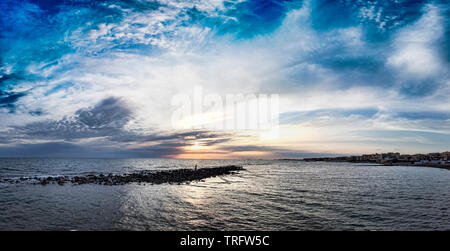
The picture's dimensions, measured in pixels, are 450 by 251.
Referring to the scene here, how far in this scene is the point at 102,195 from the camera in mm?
27922

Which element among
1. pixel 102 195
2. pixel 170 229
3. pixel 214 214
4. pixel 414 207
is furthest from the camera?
pixel 102 195

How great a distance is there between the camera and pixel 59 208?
68.7ft

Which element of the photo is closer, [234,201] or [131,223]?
[131,223]

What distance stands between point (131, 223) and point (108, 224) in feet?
5.24

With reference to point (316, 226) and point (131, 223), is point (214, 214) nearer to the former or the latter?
point (131, 223)

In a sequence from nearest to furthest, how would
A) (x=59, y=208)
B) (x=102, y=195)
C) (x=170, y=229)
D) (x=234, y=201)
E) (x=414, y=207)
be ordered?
(x=170, y=229)
(x=59, y=208)
(x=414, y=207)
(x=234, y=201)
(x=102, y=195)

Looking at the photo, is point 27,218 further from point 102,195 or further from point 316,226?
point 316,226
